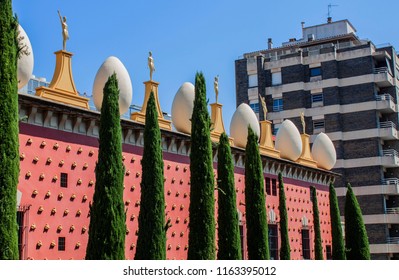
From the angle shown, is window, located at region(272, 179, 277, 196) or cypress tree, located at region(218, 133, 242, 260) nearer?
cypress tree, located at region(218, 133, 242, 260)

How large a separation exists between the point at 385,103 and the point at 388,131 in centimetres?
229

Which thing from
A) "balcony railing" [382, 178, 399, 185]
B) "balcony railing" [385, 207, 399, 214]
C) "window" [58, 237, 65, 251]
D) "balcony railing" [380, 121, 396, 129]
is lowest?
"window" [58, 237, 65, 251]

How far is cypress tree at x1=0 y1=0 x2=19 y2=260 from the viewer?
1472 centimetres

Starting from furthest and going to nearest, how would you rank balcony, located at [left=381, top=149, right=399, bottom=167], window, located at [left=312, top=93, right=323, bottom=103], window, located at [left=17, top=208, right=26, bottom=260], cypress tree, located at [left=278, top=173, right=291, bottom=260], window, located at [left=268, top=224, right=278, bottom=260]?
window, located at [left=312, top=93, right=323, bottom=103], balcony, located at [left=381, top=149, right=399, bottom=167], window, located at [left=268, top=224, right=278, bottom=260], cypress tree, located at [left=278, top=173, right=291, bottom=260], window, located at [left=17, top=208, right=26, bottom=260]

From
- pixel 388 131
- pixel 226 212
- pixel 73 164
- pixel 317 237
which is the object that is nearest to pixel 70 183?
pixel 73 164

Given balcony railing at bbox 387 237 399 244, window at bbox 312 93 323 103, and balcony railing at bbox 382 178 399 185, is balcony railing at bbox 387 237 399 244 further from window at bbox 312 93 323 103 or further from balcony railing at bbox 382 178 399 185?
window at bbox 312 93 323 103

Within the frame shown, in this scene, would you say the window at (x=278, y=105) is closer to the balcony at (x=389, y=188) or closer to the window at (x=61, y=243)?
the balcony at (x=389, y=188)

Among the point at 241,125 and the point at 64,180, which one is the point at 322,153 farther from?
the point at 64,180

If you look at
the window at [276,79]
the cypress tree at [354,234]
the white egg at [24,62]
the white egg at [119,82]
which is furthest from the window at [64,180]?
the window at [276,79]

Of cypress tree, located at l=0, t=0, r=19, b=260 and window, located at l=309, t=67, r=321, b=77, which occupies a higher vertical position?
window, located at l=309, t=67, r=321, b=77

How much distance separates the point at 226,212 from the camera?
24.2m

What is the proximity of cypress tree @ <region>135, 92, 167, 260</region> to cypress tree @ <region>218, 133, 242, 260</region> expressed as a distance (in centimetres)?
329

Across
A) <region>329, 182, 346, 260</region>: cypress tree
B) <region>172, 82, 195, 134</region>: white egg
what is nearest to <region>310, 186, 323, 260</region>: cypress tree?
<region>329, 182, 346, 260</region>: cypress tree
